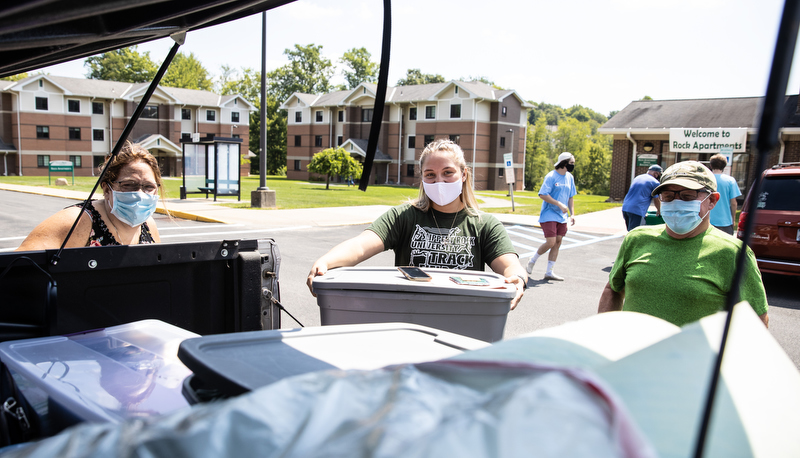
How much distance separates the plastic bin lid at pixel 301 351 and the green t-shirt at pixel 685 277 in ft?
5.12

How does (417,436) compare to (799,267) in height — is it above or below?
above

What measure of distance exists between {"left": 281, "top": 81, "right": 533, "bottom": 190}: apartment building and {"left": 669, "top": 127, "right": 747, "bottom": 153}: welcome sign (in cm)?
2416

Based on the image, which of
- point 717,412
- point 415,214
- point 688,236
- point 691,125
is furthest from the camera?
point 691,125

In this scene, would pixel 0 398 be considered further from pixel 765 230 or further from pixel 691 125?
pixel 691 125

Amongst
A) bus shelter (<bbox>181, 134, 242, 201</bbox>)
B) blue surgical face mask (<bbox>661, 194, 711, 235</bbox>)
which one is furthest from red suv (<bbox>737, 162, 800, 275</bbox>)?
bus shelter (<bbox>181, 134, 242, 201</bbox>)

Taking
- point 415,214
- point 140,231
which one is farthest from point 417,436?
point 140,231

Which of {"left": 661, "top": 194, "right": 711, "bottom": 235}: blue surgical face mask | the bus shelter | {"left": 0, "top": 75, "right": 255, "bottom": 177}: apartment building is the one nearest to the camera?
{"left": 661, "top": 194, "right": 711, "bottom": 235}: blue surgical face mask

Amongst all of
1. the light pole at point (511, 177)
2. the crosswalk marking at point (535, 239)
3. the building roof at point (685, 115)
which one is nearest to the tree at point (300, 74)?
the light pole at point (511, 177)

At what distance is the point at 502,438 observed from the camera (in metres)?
0.74

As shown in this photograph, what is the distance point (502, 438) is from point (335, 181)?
2219 inches

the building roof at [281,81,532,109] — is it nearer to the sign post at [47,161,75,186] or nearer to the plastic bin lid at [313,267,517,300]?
the sign post at [47,161,75,186]

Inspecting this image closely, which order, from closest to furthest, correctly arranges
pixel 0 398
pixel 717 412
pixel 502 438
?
pixel 502 438 < pixel 717 412 < pixel 0 398

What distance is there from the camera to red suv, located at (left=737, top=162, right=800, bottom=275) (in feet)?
25.2

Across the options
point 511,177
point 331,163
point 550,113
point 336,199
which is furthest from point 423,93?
point 550,113
